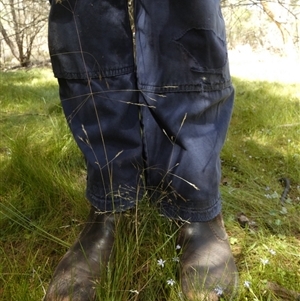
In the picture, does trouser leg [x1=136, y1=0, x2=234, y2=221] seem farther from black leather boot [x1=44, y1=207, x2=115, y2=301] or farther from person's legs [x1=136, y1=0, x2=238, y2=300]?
black leather boot [x1=44, y1=207, x2=115, y2=301]

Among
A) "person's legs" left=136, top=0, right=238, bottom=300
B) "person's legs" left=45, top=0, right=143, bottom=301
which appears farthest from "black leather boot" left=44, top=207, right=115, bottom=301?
"person's legs" left=136, top=0, right=238, bottom=300

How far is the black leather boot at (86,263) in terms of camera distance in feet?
2.81

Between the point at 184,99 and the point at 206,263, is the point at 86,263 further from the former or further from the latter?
the point at 184,99

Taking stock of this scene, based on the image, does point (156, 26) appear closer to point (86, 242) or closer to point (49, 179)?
point (86, 242)

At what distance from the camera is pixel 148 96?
94cm

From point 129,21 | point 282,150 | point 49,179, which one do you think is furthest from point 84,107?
point 282,150

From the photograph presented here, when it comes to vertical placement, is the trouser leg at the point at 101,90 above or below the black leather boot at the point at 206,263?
above

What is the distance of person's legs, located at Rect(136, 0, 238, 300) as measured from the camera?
88cm

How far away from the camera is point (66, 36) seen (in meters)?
0.92

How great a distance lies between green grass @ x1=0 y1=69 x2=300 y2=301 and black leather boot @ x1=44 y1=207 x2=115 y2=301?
0.04 meters

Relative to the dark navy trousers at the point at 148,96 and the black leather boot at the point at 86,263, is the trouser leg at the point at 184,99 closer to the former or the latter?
the dark navy trousers at the point at 148,96

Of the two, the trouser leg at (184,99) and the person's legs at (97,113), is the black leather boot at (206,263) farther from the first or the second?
the person's legs at (97,113)

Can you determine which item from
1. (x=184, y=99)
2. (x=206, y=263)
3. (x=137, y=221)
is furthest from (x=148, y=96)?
(x=206, y=263)

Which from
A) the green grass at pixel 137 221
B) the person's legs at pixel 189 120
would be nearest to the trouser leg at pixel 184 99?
the person's legs at pixel 189 120
